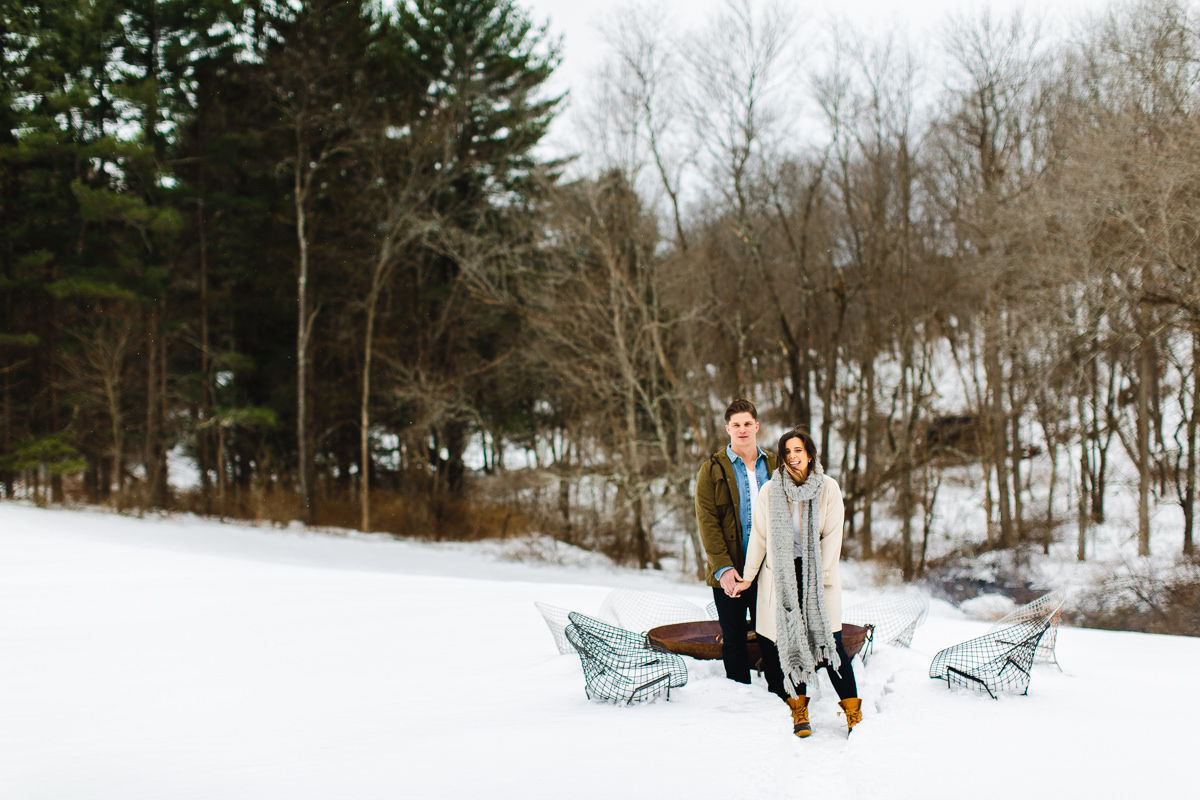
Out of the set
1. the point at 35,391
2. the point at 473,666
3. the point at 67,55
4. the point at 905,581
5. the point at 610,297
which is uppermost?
the point at 67,55

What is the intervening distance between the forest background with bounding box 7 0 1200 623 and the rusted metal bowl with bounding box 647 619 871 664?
10527 mm

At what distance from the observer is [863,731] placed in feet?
15.1

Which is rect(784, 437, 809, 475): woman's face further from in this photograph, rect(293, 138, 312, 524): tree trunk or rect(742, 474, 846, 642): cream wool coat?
rect(293, 138, 312, 524): tree trunk

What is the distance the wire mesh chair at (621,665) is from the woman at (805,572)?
0.91 m

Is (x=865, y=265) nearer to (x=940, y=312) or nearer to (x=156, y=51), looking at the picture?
(x=940, y=312)

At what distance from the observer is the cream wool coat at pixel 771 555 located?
457cm

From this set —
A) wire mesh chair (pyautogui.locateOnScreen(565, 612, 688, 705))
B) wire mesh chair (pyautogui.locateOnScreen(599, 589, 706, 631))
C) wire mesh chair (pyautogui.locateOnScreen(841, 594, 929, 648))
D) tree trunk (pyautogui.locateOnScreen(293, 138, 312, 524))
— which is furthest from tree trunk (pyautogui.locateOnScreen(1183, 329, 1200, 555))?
tree trunk (pyautogui.locateOnScreen(293, 138, 312, 524))

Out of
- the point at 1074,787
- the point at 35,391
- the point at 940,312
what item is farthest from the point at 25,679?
the point at 940,312

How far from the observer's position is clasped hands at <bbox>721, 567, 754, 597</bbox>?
4898mm

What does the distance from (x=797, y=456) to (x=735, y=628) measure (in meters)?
1.47

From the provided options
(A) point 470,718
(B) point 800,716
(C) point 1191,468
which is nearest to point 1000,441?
(C) point 1191,468

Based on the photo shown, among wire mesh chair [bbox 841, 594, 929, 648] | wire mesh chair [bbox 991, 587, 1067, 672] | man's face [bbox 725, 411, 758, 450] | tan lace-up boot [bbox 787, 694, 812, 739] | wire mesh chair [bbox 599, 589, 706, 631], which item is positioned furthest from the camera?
wire mesh chair [bbox 599, 589, 706, 631]

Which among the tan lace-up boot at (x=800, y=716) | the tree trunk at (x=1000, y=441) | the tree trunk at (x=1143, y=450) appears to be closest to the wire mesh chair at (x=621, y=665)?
the tan lace-up boot at (x=800, y=716)

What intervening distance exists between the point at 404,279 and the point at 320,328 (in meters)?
3.16
